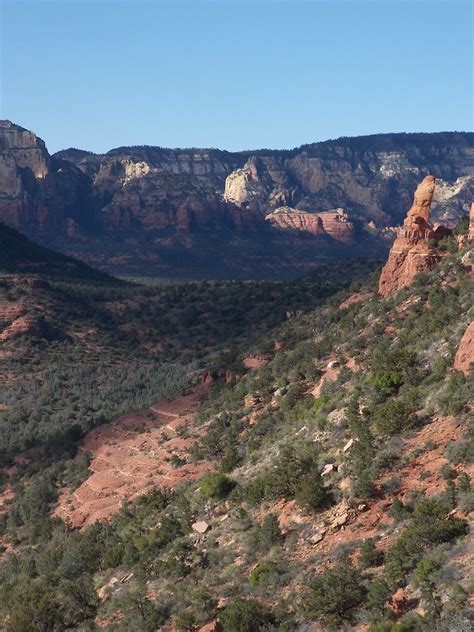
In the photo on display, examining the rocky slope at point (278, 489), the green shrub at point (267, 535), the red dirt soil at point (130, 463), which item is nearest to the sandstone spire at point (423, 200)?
the rocky slope at point (278, 489)

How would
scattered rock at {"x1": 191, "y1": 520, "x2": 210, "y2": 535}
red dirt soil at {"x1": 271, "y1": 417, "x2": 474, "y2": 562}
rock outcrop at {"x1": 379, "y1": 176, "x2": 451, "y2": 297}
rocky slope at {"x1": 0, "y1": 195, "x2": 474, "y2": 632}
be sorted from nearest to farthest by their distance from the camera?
rocky slope at {"x1": 0, "y1": 195, "x2": 474, "y2": 632}, red dirt soil at {"x1": 271, "y1": 417, "x2": 474, "y2": 562}, scattered rock at {"x1": 191, "y1": 520, "x2": 210, "y2": 535}, rock outcrop at {"x1": 379, "y1": 176, "x2": 451, "y2": 297}

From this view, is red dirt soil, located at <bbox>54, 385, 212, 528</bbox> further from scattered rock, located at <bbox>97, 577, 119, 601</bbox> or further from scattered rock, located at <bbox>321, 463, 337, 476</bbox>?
scattered rock, located at <bbox>321, 463, 337, 476</bbox>

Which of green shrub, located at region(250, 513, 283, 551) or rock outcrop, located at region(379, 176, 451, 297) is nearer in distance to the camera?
green shrub, located at region(250, 513, 283, 551)

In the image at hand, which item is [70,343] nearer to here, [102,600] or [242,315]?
[242,315]

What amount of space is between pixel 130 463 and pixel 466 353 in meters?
21.6

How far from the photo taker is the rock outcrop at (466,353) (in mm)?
31312

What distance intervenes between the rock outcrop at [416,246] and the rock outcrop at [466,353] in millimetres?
17894

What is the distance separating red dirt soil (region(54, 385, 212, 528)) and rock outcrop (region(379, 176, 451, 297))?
1411 cm

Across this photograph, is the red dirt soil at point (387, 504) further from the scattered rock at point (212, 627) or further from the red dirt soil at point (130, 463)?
the red dirt soil at point (130, 463)

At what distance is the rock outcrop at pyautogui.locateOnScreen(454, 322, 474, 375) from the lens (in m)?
31.3

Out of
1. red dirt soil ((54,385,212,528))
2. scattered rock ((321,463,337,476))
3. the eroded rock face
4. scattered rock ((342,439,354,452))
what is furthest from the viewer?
the eroded rock face

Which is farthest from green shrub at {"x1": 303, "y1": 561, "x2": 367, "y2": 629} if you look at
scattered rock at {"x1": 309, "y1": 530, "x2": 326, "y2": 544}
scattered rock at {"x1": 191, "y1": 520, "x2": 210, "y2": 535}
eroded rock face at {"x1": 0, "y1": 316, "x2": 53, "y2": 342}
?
eroded rock face at {"x1": 0, "y1": 316, "x2": 53, "y2": 342}

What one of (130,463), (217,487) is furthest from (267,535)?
(130,463)

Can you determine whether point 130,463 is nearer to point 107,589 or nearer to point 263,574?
point 107,589
